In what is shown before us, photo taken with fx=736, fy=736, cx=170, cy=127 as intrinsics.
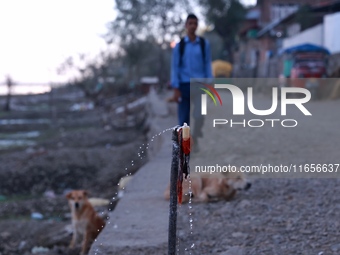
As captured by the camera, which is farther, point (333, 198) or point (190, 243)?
point (333, 198)

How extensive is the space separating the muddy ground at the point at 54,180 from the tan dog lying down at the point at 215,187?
3.51 feet

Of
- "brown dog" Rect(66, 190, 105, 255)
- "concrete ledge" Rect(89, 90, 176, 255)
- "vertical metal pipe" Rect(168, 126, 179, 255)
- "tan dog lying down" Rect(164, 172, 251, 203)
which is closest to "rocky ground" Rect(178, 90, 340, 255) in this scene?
"tan dog lying down" Rect(164, 172, 251, 203)

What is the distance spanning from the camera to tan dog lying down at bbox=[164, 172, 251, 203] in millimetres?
7500

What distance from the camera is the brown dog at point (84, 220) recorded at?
Answer: 7.88 meters

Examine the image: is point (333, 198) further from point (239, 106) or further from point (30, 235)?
point (30, 235)

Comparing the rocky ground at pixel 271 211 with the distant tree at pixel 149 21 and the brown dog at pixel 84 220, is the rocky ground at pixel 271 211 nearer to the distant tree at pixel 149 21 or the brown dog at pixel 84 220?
the brown dog at pixel 84 220

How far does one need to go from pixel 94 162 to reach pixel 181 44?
8.35 meters

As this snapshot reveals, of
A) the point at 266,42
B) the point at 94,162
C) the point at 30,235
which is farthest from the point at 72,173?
the point at 266,42

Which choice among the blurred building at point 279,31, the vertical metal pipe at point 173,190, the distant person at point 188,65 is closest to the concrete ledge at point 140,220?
the distant person at point 188,65

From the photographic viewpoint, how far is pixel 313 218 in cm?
634

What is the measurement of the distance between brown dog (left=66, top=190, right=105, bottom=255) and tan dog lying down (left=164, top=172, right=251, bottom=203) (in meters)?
0.89

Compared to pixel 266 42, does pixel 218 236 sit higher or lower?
lower

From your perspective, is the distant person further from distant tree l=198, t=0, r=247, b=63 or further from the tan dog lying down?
distant tree l=198, t=0, r=247, b=63

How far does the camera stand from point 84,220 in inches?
318
